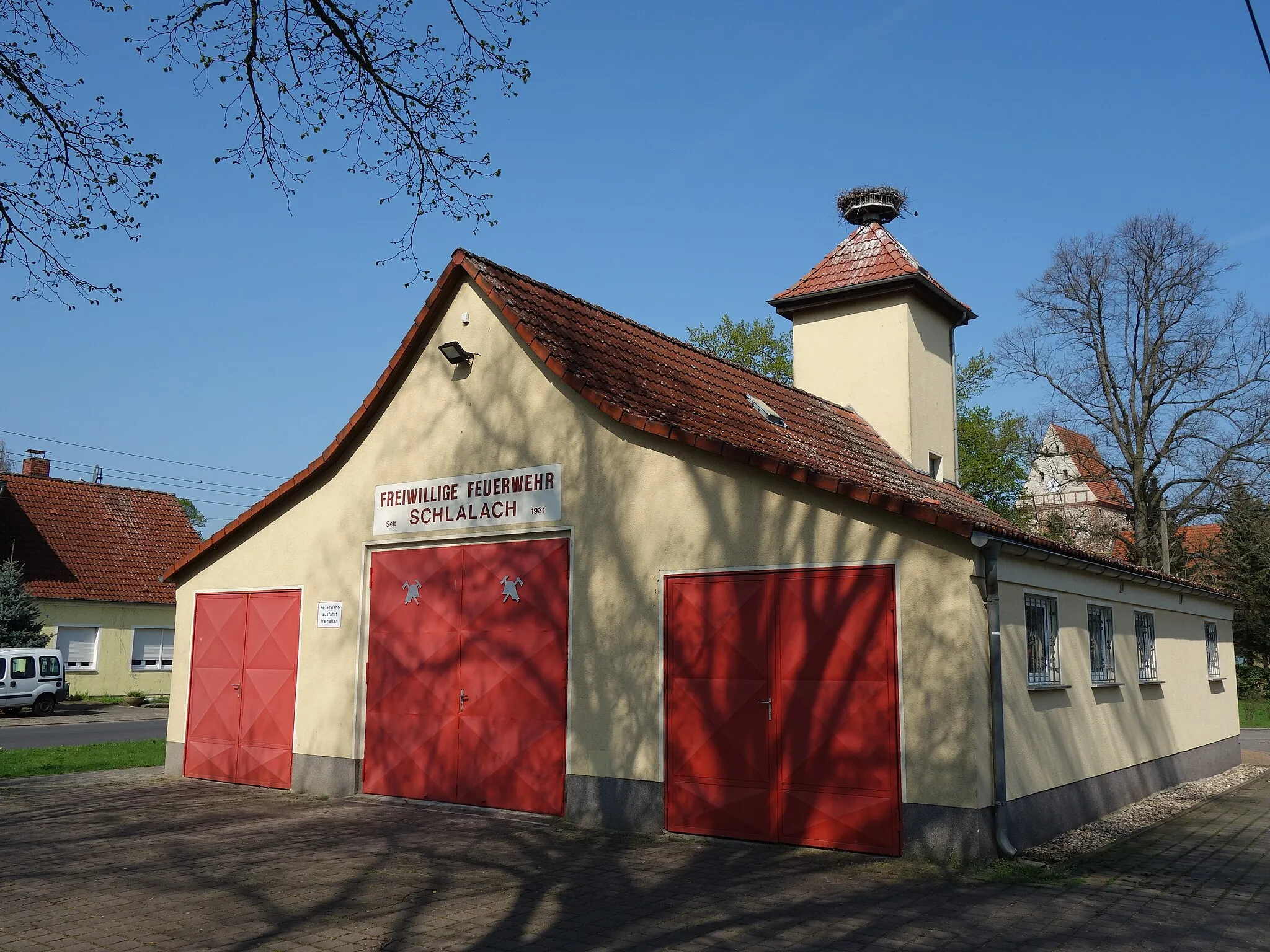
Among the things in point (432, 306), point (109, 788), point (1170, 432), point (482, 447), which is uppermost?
point (1170, 432)

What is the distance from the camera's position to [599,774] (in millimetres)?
11562

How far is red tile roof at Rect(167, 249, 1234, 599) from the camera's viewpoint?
1080 centimetres

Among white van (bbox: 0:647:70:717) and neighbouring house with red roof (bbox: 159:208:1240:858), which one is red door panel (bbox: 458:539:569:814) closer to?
neighbouring house with red roof (bbox: 159:208:1240:858)

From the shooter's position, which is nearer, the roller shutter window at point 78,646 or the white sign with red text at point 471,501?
the white sign with red text at point 471,501

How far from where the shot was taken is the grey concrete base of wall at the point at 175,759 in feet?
52.5

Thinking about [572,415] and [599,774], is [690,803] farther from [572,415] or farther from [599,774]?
[572,415]

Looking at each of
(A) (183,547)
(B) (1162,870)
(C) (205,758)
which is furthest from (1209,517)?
(A) (183,547)

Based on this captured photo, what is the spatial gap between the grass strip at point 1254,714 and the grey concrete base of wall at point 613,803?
82.8ft

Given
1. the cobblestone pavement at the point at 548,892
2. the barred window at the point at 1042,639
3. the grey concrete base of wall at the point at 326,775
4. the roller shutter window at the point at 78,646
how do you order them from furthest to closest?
the roller shutter window at the point at 78,646 → the grey concrete base of wall at the point at 326,775 → the barred window at the point at 1042,639 → the cobblestone pavement at the point at 548,892

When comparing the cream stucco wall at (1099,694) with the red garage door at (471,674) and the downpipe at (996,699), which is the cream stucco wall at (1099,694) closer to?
the downpipe at (996,699)

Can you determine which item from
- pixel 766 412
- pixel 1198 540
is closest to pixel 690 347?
pixel 766 412

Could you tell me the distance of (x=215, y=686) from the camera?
51.6 ft

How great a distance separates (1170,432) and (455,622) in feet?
94.0

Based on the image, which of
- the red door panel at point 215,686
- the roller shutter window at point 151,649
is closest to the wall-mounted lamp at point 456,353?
the red door panel at point 215,686
